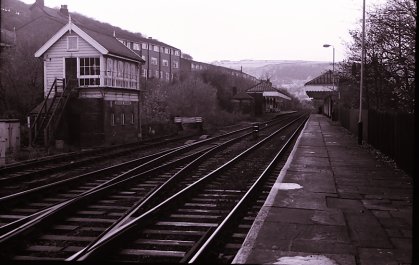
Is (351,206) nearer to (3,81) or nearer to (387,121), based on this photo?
(387,121)

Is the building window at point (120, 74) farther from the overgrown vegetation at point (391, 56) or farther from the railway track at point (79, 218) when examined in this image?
the railway track at point (79, 218)

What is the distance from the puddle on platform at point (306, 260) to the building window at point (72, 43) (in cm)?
2395

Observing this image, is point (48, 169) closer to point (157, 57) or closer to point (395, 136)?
point (395, 136)

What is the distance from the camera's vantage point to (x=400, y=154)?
13008 mm

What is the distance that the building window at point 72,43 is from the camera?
26422 millimetres

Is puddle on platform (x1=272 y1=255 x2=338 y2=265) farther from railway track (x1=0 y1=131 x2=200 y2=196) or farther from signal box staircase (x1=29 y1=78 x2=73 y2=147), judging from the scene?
signal box staircase (x1=29 y1=78 x2=73 y2=147)

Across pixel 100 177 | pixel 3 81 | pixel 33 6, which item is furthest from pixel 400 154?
pixel 33 6

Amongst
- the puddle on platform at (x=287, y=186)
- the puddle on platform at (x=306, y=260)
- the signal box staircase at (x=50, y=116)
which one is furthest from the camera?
the signal box staircase at (x=50, y=116)

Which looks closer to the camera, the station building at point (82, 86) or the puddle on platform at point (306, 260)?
the puddle on platform at point (306, 260)

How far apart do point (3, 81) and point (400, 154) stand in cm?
2244

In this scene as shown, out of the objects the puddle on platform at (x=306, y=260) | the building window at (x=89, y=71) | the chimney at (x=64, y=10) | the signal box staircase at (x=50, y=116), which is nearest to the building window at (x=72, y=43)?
the building window at (x=89, y=71)

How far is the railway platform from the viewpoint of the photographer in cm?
531

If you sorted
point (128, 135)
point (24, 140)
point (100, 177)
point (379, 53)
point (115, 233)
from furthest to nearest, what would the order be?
point (128, 135), point (24, 140), point (379, 53), point (100, 177), point (115, 233)

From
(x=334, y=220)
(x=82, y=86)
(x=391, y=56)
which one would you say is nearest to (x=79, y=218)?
(x=334, y=220)
